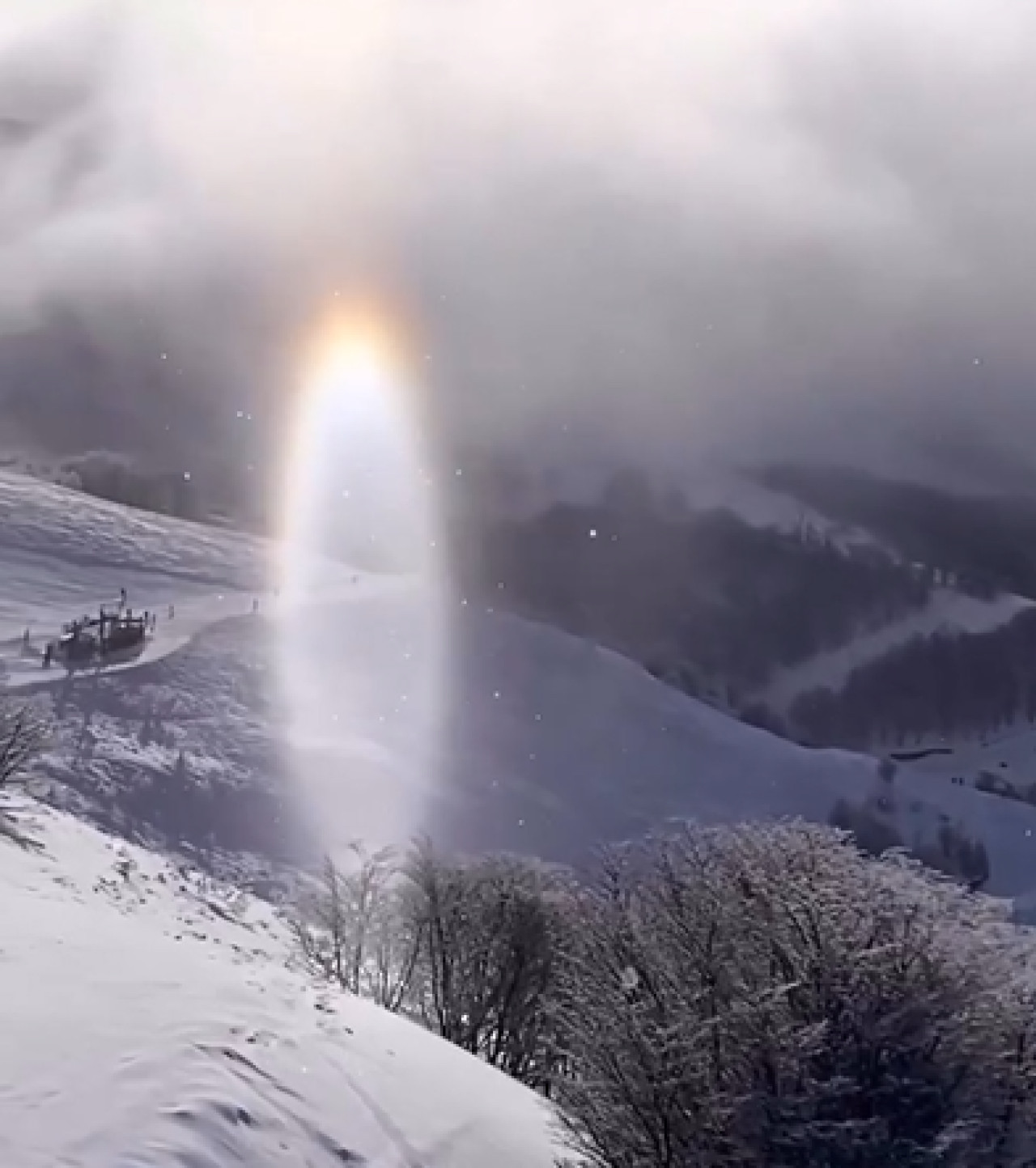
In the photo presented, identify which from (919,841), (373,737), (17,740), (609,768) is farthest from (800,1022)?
(919,841)

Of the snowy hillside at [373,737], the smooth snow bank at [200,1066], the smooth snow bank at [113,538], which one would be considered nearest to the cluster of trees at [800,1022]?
the smooth snow bank at [200,1066]

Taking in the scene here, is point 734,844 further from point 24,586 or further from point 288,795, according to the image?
point 24,586

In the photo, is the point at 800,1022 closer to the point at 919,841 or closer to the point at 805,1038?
the point at 805,1038

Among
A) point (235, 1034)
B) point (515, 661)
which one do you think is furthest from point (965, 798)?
point (235, 1034)

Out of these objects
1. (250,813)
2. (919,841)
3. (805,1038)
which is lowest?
(805,1038)

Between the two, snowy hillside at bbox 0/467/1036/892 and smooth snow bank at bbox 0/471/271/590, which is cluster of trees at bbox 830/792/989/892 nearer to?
snowy hillside at bbox 0/467/1036/892

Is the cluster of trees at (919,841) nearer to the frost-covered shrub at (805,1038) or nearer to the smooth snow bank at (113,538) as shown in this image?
the smooth snow bank at (113,538)
